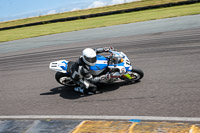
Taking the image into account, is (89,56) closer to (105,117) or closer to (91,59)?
(91,59)

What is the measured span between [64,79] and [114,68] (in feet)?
5.84

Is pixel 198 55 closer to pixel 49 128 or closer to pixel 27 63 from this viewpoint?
pixel 49 128

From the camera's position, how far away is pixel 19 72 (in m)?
10.6

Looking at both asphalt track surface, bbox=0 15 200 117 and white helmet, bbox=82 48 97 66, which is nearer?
asphalt track surface, bbox=0 15 200 117

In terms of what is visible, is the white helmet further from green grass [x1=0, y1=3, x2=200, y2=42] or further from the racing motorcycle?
green grass [x1=0, y1=3, x2=200, y2=42]

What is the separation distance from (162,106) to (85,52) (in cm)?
242

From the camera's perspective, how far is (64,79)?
7605mm

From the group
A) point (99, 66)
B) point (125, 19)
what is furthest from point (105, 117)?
point (125, 19)

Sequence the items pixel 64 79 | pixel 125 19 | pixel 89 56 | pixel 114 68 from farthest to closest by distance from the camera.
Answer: pixel 125 19 → pixel 64 79 → pixel 114 68 → pixel 89 56

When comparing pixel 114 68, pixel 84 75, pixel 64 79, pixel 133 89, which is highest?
pixel 114 68

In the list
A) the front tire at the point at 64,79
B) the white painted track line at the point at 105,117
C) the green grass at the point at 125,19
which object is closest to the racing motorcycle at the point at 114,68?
the front tire at the point at 64,79

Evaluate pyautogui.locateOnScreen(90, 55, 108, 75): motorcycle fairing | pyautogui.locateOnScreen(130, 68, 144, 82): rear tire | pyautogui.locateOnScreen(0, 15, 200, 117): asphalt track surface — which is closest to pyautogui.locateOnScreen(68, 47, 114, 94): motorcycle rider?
pyautogui.locateOnScreen(90, 55, 108, 75): motorcycle fairing

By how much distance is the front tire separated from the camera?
7.46 meters

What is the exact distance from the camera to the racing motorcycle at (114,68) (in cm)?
674
